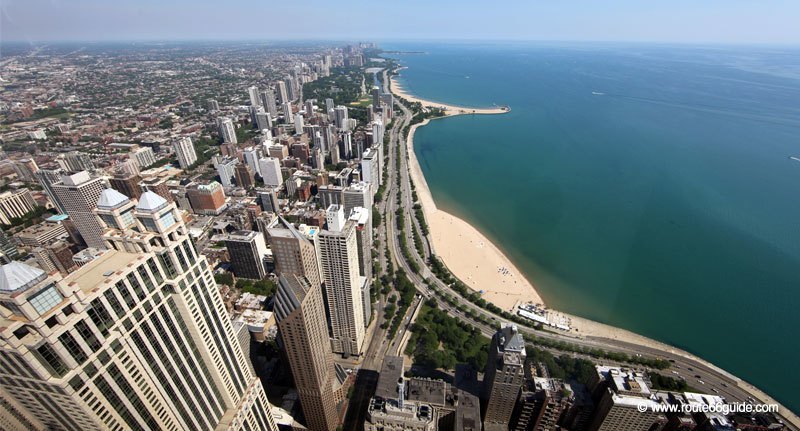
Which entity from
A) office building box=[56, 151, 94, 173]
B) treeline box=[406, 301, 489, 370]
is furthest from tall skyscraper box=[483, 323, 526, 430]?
office building box=[56, 151, 94, 173]

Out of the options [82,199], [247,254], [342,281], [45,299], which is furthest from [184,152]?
[45,299]

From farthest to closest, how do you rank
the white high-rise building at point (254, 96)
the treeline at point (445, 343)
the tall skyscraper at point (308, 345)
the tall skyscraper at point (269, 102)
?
1. the white high-rise building at point (254, 96)
2. the tall skyscraper at point (269, 102)
3. the treeline at point (445, 343)
4. the tall skyscraper at point (308, 345)

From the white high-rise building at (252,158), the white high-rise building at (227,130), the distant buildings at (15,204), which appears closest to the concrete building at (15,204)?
the distant buildings at (15,204)

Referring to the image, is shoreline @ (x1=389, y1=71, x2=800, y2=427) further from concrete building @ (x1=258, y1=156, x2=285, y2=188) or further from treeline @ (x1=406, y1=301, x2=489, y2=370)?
concrete building @ (x1=258, y1=156, x2=285, y2=188)

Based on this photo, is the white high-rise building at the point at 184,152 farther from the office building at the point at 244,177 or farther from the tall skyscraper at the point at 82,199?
the tall skyscraper at the point at 82,199

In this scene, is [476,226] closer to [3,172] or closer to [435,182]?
[435,182]

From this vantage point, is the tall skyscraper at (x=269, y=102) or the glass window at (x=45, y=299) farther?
the tall skyscraper at (x=269, y=102)
